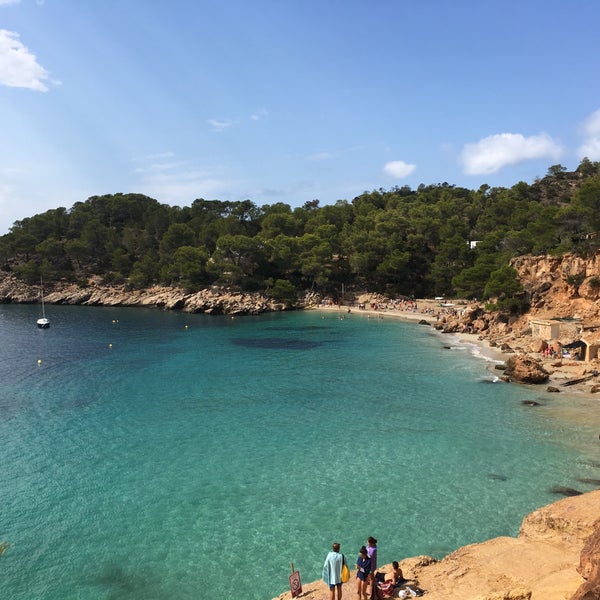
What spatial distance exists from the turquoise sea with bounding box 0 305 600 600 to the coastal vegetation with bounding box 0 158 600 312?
131 ft

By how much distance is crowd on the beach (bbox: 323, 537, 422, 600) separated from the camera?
11.8 metres

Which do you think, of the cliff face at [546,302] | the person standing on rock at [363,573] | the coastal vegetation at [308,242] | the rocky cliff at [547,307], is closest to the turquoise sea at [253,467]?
the person standing on rock at [363,573]

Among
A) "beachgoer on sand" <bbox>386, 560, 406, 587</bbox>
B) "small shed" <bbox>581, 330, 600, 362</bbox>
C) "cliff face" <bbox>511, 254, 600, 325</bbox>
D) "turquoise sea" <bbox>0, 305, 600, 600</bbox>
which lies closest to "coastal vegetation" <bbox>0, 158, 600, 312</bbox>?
"cliff face" <bbox>511, 254, 600, 325</bbox>

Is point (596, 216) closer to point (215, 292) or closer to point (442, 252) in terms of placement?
point (442, 252)

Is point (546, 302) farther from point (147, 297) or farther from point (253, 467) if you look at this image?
point (147, 297)

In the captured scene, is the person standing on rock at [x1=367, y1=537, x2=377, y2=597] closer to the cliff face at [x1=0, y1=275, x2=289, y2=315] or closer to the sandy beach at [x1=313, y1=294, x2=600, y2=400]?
the sandy beach at [x1=313, y1=294, x2=600, y2=400]

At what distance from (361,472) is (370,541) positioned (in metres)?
9.87

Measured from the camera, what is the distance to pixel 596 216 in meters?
54.5

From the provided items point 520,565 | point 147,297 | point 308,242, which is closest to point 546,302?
point 520,565

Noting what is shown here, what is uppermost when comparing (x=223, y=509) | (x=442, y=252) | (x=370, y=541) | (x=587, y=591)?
(x=442, y=252)

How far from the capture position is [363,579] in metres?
12.0

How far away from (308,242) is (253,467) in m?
74.5

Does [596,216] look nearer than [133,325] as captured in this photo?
Yes

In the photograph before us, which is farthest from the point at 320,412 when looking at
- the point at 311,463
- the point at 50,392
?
the point at 50,392
